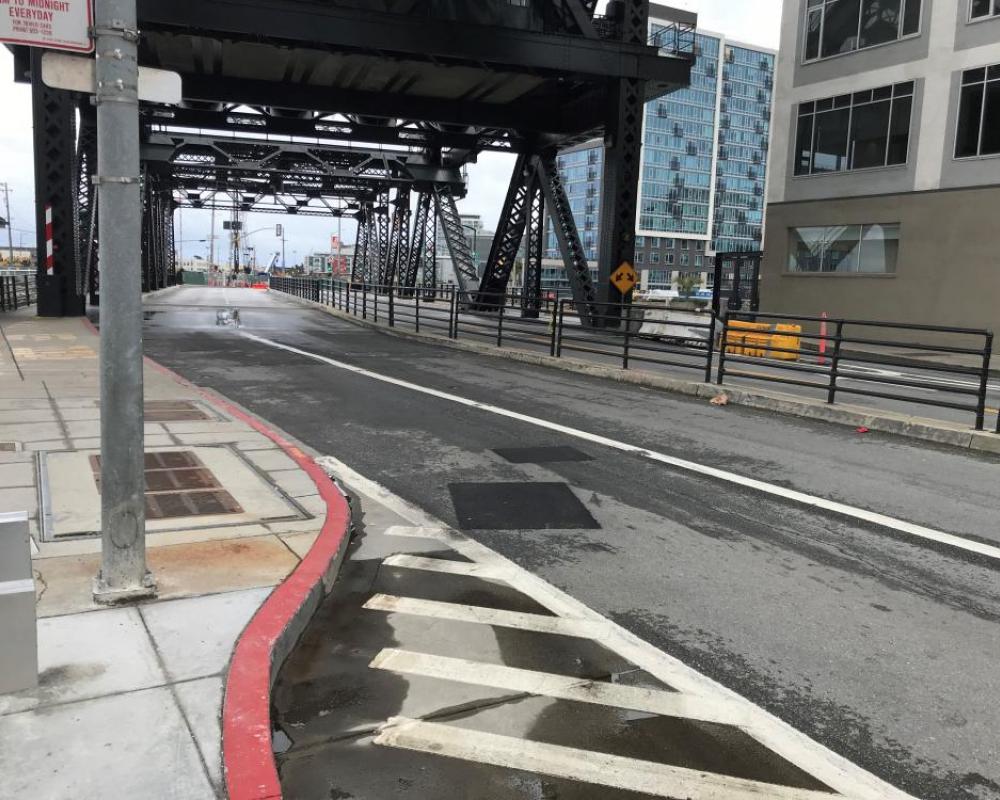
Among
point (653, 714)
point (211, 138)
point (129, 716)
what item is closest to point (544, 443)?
point (653, 714)

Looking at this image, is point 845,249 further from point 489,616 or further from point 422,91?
point 489,616

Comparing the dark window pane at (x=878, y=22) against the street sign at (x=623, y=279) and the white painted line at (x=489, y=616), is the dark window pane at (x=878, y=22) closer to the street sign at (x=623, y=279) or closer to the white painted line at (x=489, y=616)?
the street sign at (x=623, y=279)

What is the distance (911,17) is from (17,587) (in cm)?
3079

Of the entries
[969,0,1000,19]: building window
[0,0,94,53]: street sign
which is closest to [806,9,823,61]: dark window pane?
[969,0,1000,19]: building window

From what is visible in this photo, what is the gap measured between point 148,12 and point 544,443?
15.1m

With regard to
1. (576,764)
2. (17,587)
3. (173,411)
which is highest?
(17,587)

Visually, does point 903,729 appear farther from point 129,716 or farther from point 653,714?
point 129,716

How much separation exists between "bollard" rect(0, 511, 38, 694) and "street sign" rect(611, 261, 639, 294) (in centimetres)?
2028

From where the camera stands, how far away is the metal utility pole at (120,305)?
12.1ft

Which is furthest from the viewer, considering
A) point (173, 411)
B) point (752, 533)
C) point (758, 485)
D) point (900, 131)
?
point (900, 131)

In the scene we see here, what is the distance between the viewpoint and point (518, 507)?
6500mm

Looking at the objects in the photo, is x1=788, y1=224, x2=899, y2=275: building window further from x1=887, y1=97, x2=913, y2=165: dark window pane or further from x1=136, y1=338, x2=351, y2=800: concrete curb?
x1=136, y1=338, x2=351, y2=800: concrete curb

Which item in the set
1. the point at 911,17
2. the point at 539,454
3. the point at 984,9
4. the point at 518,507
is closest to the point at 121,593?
the point at 518,507

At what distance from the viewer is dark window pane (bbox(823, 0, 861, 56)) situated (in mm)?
28394
